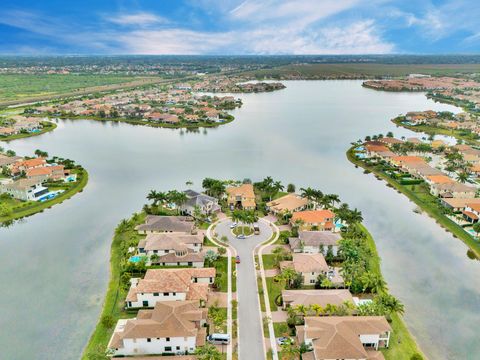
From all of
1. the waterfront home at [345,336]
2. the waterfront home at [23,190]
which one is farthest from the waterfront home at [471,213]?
the waterfront home at [23,190]

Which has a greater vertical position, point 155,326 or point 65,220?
point 155,326

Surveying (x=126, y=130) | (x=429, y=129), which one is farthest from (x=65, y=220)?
(x=429, y=129)

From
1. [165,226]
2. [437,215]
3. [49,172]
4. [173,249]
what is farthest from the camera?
[49,172]

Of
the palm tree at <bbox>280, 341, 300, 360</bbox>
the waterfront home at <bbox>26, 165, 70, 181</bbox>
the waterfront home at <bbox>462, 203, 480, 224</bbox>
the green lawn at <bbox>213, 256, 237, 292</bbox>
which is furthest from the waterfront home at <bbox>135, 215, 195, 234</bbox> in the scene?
the waterfront home at <bbox>462, 203, 480, 224</bbox>

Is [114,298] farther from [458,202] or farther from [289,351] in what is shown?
[458,202]

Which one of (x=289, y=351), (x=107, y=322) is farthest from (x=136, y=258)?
(x=289, y=351)

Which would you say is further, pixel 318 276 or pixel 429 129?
pixel 429 129

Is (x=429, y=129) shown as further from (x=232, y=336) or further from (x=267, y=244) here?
(x=232, y=336)
